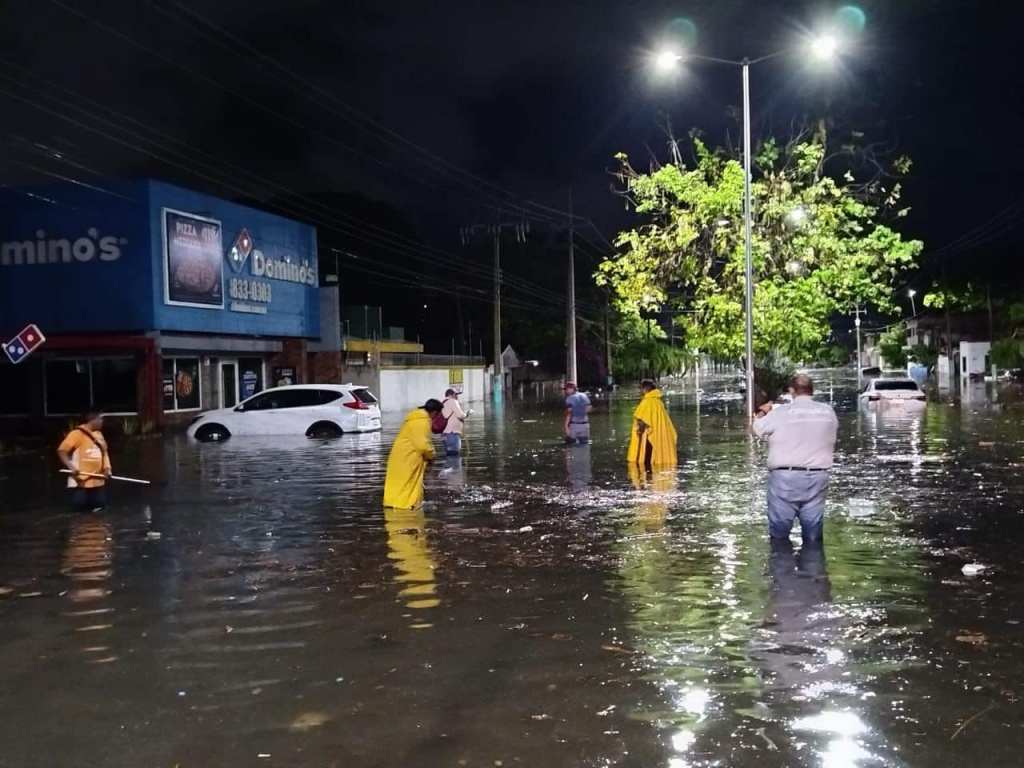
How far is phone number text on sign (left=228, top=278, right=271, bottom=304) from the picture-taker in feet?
112

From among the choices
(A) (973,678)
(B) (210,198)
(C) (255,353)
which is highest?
(B) (210,198)

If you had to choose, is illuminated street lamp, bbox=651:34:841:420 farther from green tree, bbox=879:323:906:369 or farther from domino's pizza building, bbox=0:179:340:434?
green tree, bbox=879:323:906:369

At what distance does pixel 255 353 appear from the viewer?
124ft

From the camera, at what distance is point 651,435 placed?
18.0 m

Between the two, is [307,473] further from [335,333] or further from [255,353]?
[335,333]

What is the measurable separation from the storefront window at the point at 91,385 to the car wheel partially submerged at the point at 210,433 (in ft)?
18.8

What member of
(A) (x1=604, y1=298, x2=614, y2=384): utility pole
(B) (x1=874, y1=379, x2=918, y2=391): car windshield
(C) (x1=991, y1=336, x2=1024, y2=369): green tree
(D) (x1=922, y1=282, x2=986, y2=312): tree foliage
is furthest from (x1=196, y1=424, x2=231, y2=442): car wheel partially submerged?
(D) (x1=922, y1=282, x2=986, y2=312): tree foliage

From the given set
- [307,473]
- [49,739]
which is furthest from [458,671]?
[307,473]

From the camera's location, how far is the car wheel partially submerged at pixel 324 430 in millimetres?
27531

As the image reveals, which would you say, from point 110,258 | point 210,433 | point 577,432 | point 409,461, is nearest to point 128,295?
point 110,258

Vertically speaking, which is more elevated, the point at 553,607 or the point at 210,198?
the point at 210,198

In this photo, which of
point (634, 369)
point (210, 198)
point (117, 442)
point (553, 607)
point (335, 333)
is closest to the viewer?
point (553, 607)

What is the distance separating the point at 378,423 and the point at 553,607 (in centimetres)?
2110

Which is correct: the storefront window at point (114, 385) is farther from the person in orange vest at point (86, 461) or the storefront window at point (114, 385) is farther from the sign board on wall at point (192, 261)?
the person in orange vest at point (86, 461)
